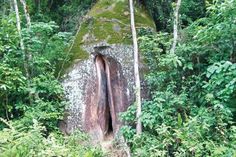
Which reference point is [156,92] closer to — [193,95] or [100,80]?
[193,95]

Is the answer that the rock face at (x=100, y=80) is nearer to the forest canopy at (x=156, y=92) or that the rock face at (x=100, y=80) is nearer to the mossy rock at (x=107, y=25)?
the mossy rock at (x=107, y=25)

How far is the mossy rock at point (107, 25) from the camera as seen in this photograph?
7.71 metres

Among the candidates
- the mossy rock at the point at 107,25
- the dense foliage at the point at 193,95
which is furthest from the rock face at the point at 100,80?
the dense foliage at the point at 193,95

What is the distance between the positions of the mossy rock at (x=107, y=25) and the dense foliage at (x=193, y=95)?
74 centimetres

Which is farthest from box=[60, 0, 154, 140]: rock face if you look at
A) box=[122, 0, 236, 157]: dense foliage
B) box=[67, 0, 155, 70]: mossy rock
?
box=[122, 0, 236, 157]: dense foliage

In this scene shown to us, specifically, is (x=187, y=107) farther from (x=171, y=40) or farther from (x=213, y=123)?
(x=171, y=40)

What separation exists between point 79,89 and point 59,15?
4072 millimetres

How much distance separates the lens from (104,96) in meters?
7.58

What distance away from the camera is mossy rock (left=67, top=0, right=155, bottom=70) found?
7714 mm

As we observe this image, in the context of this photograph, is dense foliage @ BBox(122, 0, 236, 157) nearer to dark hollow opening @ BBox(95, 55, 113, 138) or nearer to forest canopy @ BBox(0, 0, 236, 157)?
forest canopy @ BBox(0, 0, 236, 157)

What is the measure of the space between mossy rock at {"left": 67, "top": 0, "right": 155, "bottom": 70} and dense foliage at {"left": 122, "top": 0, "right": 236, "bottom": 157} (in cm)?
74

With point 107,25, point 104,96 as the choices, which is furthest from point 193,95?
point 107,25

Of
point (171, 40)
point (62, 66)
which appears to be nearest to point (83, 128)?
point (62, 66)

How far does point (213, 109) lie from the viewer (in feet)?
19.2
